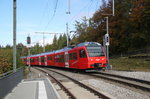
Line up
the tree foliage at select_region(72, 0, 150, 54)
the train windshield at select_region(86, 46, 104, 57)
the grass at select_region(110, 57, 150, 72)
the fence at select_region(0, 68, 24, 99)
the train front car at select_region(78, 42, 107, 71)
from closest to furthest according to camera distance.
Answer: the fence at select_region(0, 68, 24, 99) < the train front car at select_region(78, 42, 107, 71) < the train windshield at select_region(86, 46, 104, 57) < the grass at select_region(110, 57, 150, 72) < the tree foliage at select_region(72, 0, 150, 54)

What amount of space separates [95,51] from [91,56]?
0.88 metres

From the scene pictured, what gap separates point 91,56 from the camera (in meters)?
21.3

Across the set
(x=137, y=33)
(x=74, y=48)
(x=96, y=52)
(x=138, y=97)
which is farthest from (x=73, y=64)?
(x=137, y=33)

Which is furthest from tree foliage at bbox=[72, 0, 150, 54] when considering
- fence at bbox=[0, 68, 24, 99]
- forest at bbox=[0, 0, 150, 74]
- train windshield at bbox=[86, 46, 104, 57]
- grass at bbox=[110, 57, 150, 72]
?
fence at bbox=[0, 68, 24, 99]

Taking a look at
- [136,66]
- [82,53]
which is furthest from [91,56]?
[136,66]

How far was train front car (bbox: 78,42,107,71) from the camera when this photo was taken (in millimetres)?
21125

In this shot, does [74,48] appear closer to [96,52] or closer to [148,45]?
[96,52]

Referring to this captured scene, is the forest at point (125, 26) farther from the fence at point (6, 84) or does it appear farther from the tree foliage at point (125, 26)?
the fence at point (6, 84)

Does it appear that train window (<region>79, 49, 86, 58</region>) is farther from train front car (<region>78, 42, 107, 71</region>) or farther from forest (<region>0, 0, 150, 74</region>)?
forest (<region>0, 0, 150, 74</region>)

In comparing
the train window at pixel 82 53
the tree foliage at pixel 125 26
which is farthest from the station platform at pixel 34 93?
the tree foliage at pixel 125 26

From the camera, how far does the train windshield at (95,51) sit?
21.5 m

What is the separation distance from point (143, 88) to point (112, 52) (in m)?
44.6

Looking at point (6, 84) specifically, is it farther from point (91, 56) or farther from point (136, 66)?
point (136, 66)

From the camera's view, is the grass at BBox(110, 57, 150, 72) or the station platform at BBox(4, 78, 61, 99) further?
the grass at BBox(110, 57, 150, 72)
